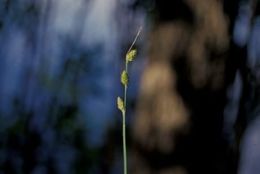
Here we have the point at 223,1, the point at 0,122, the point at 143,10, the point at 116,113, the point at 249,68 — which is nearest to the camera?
the point at 223,1

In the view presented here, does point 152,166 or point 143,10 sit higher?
point 143,10

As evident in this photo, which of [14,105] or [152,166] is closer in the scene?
[152,166]

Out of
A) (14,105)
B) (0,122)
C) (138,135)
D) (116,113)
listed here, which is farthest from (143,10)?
(0,122)

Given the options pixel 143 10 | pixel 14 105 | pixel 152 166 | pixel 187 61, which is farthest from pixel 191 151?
pixel 14 105

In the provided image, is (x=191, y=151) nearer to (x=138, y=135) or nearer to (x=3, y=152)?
(x=138, y=135)

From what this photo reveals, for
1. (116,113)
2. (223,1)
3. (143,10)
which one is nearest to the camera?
(223,1)

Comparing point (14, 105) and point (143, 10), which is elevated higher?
point (143, 10)

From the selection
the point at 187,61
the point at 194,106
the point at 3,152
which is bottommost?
the point at 3,152

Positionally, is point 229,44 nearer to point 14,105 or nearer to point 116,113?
point 116,113

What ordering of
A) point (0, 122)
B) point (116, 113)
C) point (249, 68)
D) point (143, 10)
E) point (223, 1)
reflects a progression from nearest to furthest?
point (223, 1)
point (249, 68)
point (143, 10)
point (116, 113)
point (0, 122)
